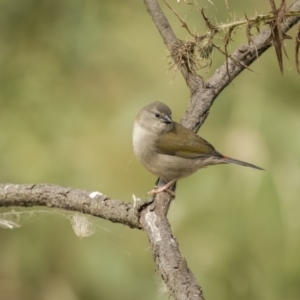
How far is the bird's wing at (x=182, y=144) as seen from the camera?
2.96 m

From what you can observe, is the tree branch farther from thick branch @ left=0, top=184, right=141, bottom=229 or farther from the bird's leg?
thick branch @ left=0, top=184, right=141, bottom=229

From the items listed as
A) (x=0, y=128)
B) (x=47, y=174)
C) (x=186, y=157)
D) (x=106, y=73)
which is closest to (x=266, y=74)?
(x=186, y=157)

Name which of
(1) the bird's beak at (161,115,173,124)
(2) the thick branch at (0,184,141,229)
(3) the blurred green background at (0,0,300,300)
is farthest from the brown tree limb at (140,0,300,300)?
(3) the blurred green background at (0,0,300,300)

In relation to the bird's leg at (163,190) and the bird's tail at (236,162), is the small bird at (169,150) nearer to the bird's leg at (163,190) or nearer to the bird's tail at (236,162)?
the bird's tail at (236,162)

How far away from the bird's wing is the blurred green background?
308 millimetres

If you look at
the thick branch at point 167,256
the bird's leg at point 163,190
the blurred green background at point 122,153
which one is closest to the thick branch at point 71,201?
the thick branch at point 167,256

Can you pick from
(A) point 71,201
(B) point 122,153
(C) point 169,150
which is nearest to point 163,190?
(A) point 71,201

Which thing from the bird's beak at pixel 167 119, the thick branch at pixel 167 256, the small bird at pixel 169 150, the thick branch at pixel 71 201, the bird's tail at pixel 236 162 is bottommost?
the thick branch at pixel 167 256

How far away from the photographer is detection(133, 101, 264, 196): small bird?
3020mm

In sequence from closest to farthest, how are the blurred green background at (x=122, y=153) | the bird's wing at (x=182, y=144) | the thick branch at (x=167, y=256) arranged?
the thick branch at (x=167, y=256)
the bird's wing at (x=182, y=144)
the blurred green background at (x=122, y=153)

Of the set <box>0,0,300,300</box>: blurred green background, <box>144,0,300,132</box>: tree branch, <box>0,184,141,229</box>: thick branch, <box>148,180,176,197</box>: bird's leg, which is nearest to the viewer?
<box>0,184,141,229</box>: thick branch

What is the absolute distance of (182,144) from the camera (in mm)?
3037

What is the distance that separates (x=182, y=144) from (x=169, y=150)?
143 millimetres

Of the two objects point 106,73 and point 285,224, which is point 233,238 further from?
point 106,73
